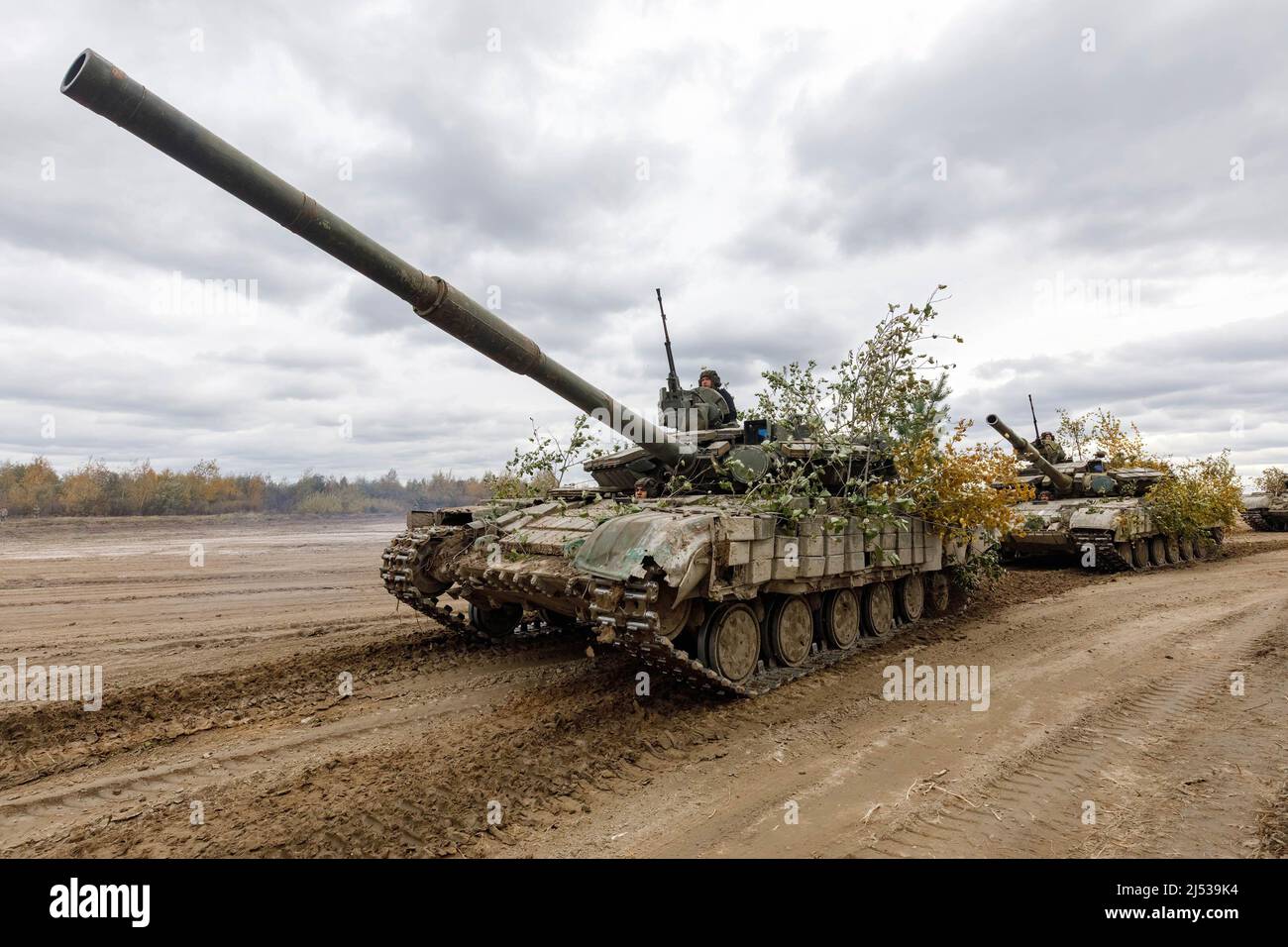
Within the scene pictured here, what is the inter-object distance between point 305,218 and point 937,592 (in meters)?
9.90

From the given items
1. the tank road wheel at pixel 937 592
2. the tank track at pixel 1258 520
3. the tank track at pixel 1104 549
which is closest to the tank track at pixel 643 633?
the tank road wheel at pixel 937 592

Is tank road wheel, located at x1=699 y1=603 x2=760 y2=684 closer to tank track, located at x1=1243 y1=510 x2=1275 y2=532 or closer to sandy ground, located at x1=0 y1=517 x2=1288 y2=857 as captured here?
sandy ground, located at x1=0 y1=517 x2=1288 y2=857

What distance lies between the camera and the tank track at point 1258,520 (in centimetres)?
2867

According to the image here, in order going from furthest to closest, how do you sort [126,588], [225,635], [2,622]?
[126,588] < [2,622] < [225,635]

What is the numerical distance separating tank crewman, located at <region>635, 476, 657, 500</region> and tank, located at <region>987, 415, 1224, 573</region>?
9.22 meters

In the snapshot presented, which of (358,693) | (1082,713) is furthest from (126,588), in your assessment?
(1082,713)

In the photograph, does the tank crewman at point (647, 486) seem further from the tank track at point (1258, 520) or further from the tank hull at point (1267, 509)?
the tank track at point (1258, 520)

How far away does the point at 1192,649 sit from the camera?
8633mm

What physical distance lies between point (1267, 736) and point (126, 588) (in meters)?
18.2

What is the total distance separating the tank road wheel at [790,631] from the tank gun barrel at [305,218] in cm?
285

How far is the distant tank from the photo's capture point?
28.1 m

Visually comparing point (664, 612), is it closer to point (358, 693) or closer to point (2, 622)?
point (358, 693)

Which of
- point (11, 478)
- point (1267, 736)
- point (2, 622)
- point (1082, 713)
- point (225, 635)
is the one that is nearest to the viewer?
point (1267, 736)

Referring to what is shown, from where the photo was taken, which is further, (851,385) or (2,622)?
(2,622)
